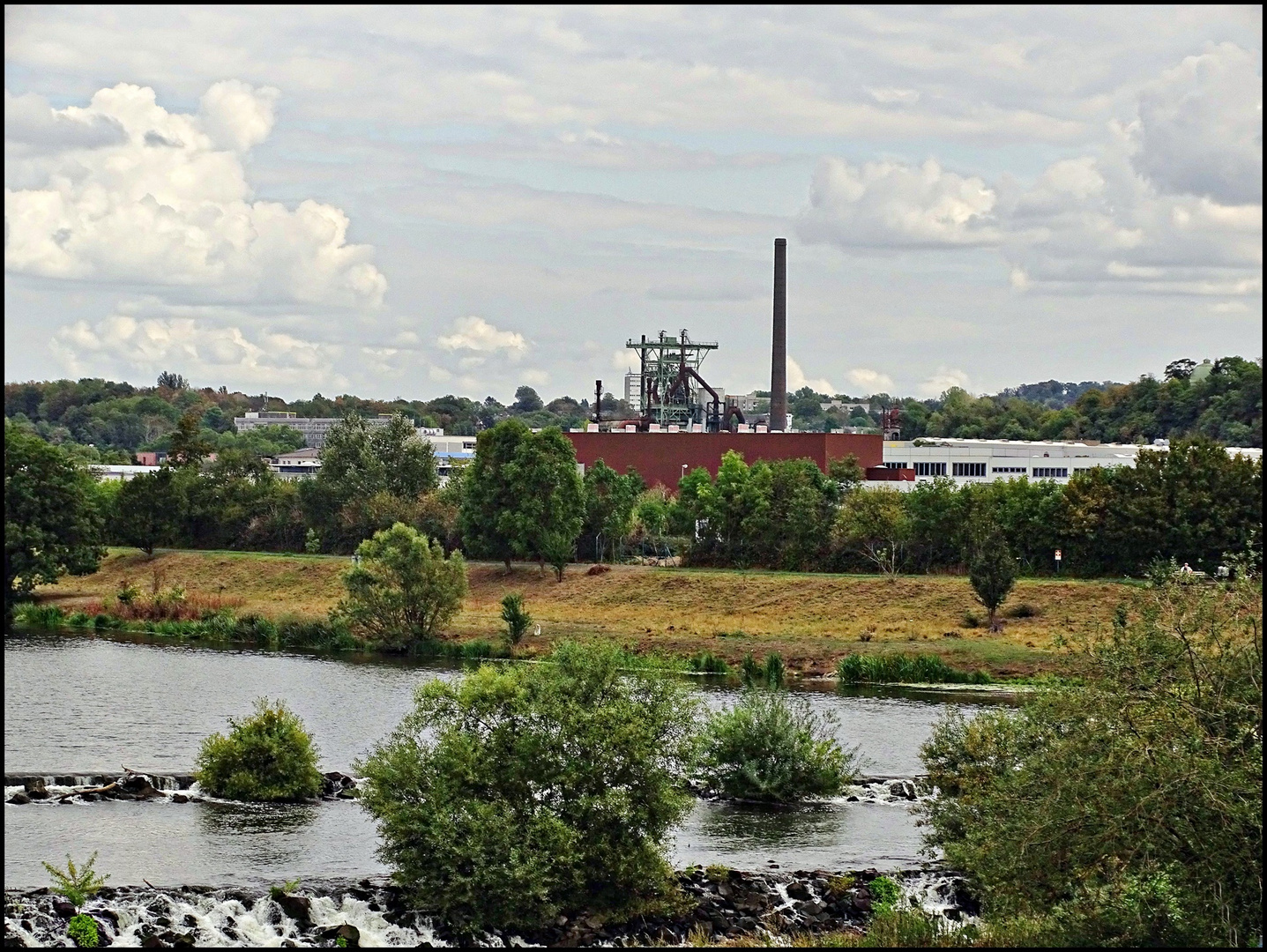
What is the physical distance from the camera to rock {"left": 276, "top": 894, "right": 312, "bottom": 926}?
26.9 meters

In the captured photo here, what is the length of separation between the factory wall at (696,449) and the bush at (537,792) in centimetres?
6884

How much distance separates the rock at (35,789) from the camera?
34969 millimetres

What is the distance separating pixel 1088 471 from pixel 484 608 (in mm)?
28523

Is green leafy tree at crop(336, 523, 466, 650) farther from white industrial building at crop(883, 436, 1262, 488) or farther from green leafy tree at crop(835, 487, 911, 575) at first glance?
white industrial building at crop(883, 436, 1262, 488)

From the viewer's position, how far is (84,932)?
1013 inches

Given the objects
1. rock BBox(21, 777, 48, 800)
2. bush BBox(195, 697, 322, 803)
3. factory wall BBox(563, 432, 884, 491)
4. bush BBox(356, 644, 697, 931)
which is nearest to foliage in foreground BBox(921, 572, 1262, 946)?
bush BBox(356, 644, 697, 931)

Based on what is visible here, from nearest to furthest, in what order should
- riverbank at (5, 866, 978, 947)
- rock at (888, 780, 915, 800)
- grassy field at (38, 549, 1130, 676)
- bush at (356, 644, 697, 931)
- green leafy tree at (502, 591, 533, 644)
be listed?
riverbank at (5, 866, 978, 947) → bush at (356, 644, 697, 931) → rock at (888, 780, 915, 800) → grassy field at (38, 549, 1130, 676) → green leafy tree at (502, 591, 533, 644)

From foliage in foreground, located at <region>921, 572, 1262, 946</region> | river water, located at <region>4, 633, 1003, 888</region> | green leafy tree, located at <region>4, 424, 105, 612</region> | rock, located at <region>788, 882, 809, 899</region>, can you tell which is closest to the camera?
foliage in foreground, located at <region>921, 572, 1262, 946</region>

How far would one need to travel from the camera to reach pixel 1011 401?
6841 inches

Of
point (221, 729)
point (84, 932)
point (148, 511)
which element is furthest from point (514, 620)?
→ point (84, 932)

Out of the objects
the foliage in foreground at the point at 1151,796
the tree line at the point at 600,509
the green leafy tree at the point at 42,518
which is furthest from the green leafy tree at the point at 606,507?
the foliage in foreground at the point at 1151,796

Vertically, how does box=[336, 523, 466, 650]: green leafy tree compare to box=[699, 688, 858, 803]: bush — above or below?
above

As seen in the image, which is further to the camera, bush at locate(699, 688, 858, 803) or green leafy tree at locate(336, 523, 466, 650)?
green leafy tree at locate(336, 523, 466, 650)

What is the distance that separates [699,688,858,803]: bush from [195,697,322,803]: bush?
8.97 m
